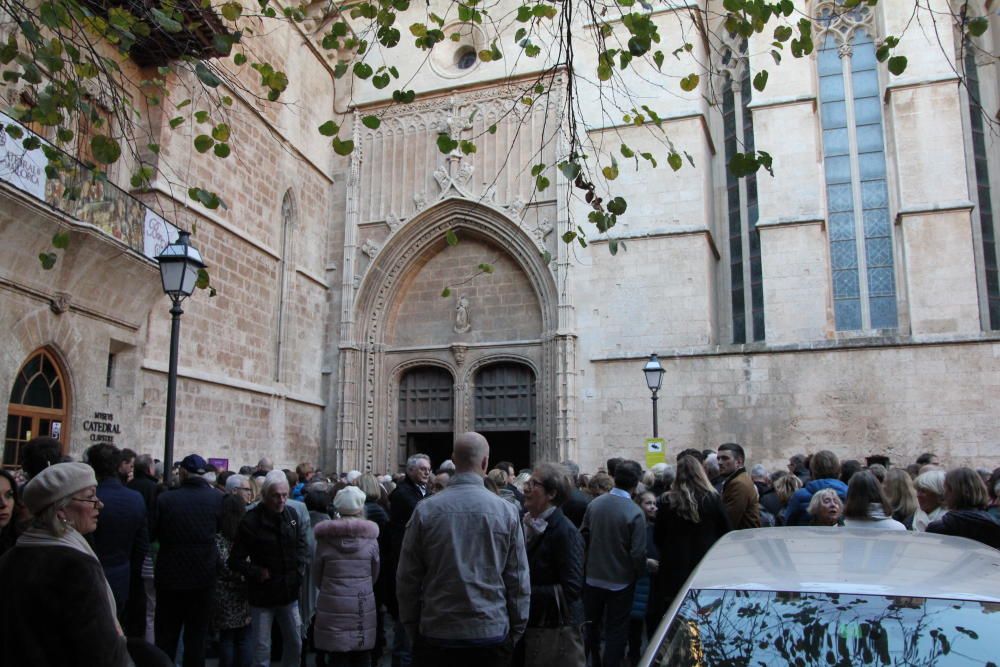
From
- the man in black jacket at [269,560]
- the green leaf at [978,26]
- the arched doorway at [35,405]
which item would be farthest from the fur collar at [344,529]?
the arched doorway at [35,405]

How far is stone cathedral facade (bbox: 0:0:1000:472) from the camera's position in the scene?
13367mm

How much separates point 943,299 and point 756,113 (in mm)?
4812

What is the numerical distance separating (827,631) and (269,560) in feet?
12.4

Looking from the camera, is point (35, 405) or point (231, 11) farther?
point (35, 405)

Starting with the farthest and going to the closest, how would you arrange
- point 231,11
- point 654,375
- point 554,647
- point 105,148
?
point 654,375
point 231,11
point 105,148
point 554,647

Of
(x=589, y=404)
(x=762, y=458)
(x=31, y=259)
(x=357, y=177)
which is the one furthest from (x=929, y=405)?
(x=31, y=259)

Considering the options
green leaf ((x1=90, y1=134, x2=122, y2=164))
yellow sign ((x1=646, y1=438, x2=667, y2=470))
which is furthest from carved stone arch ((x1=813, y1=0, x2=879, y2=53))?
green leaf ((x1=90, y1=134, x2=122, y2=164))

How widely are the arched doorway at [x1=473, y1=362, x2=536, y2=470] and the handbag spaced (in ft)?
40.6

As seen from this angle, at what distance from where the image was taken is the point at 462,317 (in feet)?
56.5

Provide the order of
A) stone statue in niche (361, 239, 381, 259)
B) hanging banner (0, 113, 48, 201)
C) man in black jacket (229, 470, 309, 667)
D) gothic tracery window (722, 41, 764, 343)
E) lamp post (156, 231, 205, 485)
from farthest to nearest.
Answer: stone statue in niche (361, 239, 381, 259) < gothic tracery window (722, 41, 764, 343) < hanging banner (0, 113, 48, 201) < lamp post (156, 231, 205, 485) < man in black jacket (229, 470, 309, 667)

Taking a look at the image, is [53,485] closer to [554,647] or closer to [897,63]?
[554,647]

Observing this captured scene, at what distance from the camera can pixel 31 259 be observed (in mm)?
9523

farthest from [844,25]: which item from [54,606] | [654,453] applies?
[54,606]

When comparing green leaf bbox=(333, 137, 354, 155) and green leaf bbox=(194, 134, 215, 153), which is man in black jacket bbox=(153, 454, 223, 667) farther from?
green leaf bbox=(333, 137, 354, 155)
